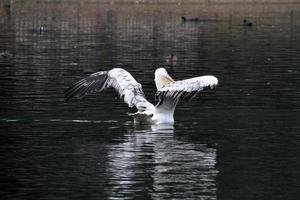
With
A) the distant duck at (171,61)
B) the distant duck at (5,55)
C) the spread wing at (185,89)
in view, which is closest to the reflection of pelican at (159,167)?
the spread wing at (185,89)

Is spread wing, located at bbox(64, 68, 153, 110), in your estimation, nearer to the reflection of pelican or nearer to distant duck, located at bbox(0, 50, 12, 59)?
the reflection of pelican

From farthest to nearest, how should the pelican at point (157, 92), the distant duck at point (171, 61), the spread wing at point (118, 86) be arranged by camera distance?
the distant duck at point (171, 61)
the spread wing at point (118, 86)
the pelican at point (157, 92)

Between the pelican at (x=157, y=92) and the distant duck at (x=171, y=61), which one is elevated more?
the pelican at (x=157, y=92)

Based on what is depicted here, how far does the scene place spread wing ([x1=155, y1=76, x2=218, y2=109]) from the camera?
21469 mm

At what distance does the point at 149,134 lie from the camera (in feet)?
71.1

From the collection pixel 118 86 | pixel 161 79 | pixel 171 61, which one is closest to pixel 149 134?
pixel 161 79

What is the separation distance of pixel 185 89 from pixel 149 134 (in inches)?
49.8

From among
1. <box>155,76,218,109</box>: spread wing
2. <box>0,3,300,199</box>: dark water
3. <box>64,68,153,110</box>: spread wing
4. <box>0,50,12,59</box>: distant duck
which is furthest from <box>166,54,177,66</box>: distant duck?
<box>155,76,218,109</box>: spread wing

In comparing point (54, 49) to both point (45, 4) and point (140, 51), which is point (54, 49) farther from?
point (45, 4)

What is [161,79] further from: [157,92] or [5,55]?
[5,55]

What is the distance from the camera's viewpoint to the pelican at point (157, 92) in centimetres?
2161

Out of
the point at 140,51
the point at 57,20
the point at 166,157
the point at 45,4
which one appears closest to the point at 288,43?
the point at 140,51

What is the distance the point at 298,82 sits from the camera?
33031 millimetres

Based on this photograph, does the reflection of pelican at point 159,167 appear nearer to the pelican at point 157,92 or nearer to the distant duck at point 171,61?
the pelican at point 157,92
